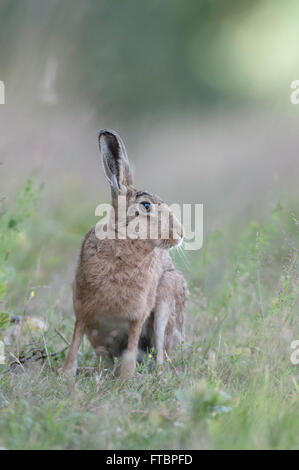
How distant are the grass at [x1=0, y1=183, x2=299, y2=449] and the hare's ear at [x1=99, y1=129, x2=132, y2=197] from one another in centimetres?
78

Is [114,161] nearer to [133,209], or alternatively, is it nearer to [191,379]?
[133,209]

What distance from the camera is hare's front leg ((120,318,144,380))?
4340 mm

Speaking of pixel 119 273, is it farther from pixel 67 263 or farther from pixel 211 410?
pixel 67 263

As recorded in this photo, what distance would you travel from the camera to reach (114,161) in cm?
447

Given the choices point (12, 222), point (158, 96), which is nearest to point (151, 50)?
point (158, 96)

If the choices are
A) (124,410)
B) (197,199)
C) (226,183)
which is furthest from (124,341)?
(226,183)

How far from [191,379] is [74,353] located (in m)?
0.82

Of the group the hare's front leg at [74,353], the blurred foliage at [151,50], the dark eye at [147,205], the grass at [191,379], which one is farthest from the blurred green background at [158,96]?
the hare's front leg at [74,353]

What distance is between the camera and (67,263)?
6.51 m

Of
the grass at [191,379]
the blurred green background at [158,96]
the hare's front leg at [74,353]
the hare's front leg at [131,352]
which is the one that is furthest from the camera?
the blurred green background at [158,96]

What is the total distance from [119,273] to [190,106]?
945cm

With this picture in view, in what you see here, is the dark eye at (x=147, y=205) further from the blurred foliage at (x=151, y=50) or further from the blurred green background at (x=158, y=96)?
the blurred foliage at (x=151, y=50)

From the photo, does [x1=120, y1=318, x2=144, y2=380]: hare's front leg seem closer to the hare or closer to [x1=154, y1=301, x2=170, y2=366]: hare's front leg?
the hare

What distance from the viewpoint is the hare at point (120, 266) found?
14.3 ft
